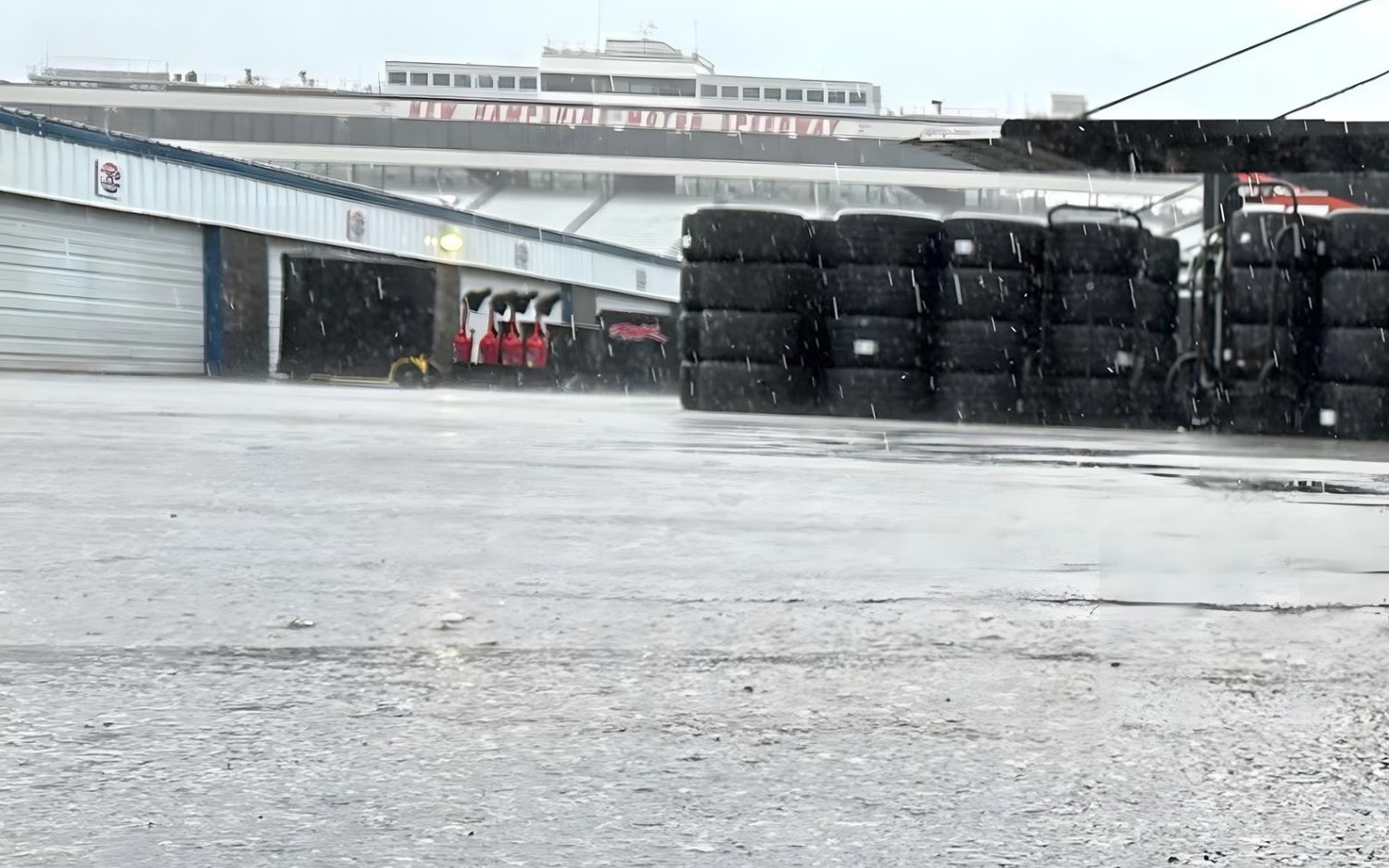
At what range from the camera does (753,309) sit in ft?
47.7

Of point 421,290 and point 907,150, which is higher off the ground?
point 907,150

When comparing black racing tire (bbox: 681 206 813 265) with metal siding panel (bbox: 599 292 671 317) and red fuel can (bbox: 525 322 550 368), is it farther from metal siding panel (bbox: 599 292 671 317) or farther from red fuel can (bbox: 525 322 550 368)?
metal siding panel (bbox: 599 292 671 317)

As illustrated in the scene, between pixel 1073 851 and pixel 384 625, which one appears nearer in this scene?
pixel 1073 851

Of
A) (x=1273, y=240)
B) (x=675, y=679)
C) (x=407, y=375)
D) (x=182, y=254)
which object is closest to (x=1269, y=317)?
(x=1273, y=240)

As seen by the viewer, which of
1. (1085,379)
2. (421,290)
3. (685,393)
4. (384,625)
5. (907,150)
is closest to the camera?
(384,625)

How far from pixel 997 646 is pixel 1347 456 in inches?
298

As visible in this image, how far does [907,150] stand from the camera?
69250mm

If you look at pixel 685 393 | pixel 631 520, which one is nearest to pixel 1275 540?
pixel 631 520

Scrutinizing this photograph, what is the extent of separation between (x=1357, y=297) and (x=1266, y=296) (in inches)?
28.1

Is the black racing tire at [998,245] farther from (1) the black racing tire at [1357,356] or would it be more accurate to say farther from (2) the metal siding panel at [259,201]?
(2) the metal siding panel at [259,201]

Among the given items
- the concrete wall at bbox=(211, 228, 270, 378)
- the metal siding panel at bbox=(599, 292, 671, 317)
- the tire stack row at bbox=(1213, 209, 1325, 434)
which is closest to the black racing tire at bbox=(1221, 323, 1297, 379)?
the tire stack row at bbox=(1213, 209, 1325, 434)

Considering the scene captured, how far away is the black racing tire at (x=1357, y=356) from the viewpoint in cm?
1292

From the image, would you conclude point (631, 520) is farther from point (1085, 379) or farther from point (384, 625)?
point (1085, 379)

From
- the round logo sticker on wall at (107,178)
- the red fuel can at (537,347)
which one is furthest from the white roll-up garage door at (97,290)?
the red fuel can at (537,347)
